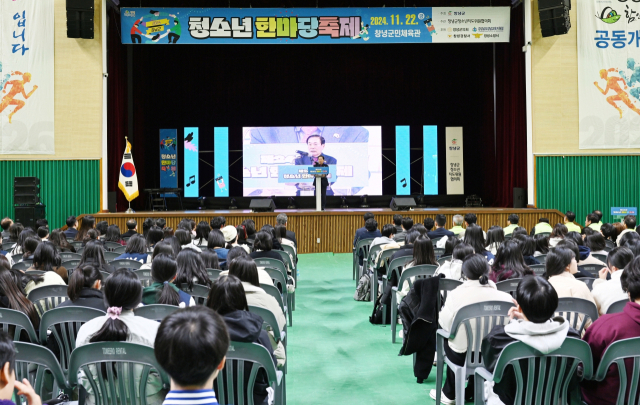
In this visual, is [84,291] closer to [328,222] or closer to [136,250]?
[136,250]

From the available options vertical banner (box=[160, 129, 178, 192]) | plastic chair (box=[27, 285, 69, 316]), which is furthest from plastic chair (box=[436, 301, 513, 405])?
vertical banner (box=[160, 129, 178, 192])

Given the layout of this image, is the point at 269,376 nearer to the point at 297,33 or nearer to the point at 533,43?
the point at 297,33

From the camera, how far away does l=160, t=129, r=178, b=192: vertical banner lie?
15.4 meters

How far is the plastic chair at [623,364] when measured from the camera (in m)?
2.35

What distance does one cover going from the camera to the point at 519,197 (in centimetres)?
1242

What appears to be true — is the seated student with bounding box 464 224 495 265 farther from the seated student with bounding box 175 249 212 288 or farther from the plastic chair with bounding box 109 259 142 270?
the plastic chair with bounding box 109 259 142 270

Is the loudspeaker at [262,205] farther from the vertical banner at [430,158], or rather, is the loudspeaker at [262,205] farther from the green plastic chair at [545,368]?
the green plastic chair at [545,368]

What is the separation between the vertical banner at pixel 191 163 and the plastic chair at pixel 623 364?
13.8m

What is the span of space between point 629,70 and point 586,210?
285 centimetres

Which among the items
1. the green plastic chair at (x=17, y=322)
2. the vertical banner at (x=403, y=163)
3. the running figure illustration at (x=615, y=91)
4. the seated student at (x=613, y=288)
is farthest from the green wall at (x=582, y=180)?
the green plastic chair at (x=17, y=322)

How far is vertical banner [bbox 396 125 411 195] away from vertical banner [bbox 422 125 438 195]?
41cm

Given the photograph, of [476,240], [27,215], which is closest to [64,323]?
[476,240]

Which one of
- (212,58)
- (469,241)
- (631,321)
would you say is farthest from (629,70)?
(631,321)

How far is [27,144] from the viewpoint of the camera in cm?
1173
